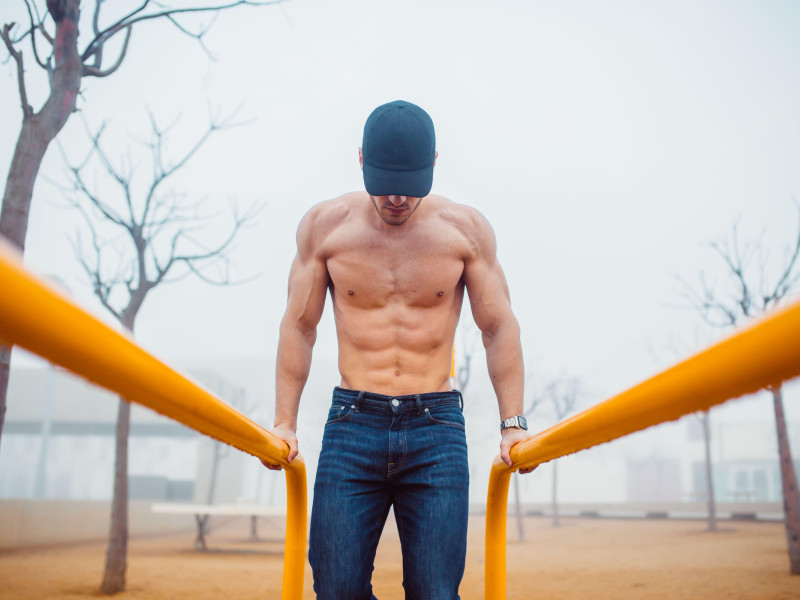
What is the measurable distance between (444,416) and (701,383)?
144cm

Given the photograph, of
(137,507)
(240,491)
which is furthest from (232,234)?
(240,491)

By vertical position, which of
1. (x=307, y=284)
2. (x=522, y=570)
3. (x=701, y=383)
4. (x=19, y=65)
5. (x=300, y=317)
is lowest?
(x=522, y=570)

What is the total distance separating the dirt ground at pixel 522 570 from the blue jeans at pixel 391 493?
5.74 metres

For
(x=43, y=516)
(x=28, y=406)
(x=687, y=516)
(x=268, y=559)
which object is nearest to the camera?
(x=268, y=559)

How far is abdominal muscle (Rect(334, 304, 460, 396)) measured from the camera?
2.29m

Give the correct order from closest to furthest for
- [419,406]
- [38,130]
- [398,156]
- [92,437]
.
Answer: [398,156], [419,406], [38,130], [92,437]

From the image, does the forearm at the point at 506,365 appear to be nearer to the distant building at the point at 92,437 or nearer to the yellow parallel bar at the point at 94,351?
the yellow parallel bar at the point at 94,351

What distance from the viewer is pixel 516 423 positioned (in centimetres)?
218

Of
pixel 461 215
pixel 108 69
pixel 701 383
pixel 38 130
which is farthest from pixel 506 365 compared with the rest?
pixel 108 69

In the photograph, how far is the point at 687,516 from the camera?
23219mm

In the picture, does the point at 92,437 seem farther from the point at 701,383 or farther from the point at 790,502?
the point at 701,383

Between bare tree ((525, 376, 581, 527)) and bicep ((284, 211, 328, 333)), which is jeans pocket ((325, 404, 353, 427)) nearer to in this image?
bicep ((284, 211, 328, 333))

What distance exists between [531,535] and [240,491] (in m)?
14.7

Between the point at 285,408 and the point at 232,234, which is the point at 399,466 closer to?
the point at 285,408
